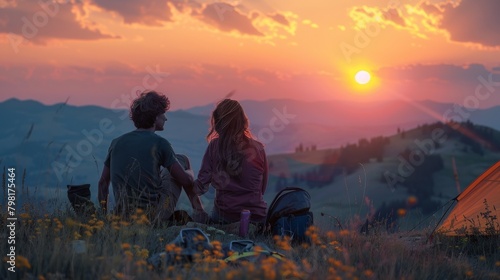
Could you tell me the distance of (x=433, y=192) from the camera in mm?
77062

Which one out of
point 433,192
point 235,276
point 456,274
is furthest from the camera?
point 433,192

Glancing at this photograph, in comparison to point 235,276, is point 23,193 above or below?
above

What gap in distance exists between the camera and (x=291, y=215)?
26.0 ft

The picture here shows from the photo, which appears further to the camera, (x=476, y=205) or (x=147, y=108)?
(x=476, y=205)

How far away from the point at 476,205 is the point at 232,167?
3.77 metres

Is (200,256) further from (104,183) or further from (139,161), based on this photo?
(104,183)

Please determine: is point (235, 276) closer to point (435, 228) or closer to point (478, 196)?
point (435, 228)

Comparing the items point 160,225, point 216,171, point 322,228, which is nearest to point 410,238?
point 322,228

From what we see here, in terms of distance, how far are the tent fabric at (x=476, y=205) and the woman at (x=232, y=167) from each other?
2718mm

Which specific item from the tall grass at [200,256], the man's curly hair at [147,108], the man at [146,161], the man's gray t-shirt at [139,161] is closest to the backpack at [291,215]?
the tall grass at [200,256]

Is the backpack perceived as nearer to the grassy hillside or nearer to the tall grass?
the tall grass

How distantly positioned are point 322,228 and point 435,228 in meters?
1.56

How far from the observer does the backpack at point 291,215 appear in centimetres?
784

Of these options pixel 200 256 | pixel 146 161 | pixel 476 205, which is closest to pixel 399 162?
pixel 476 205
